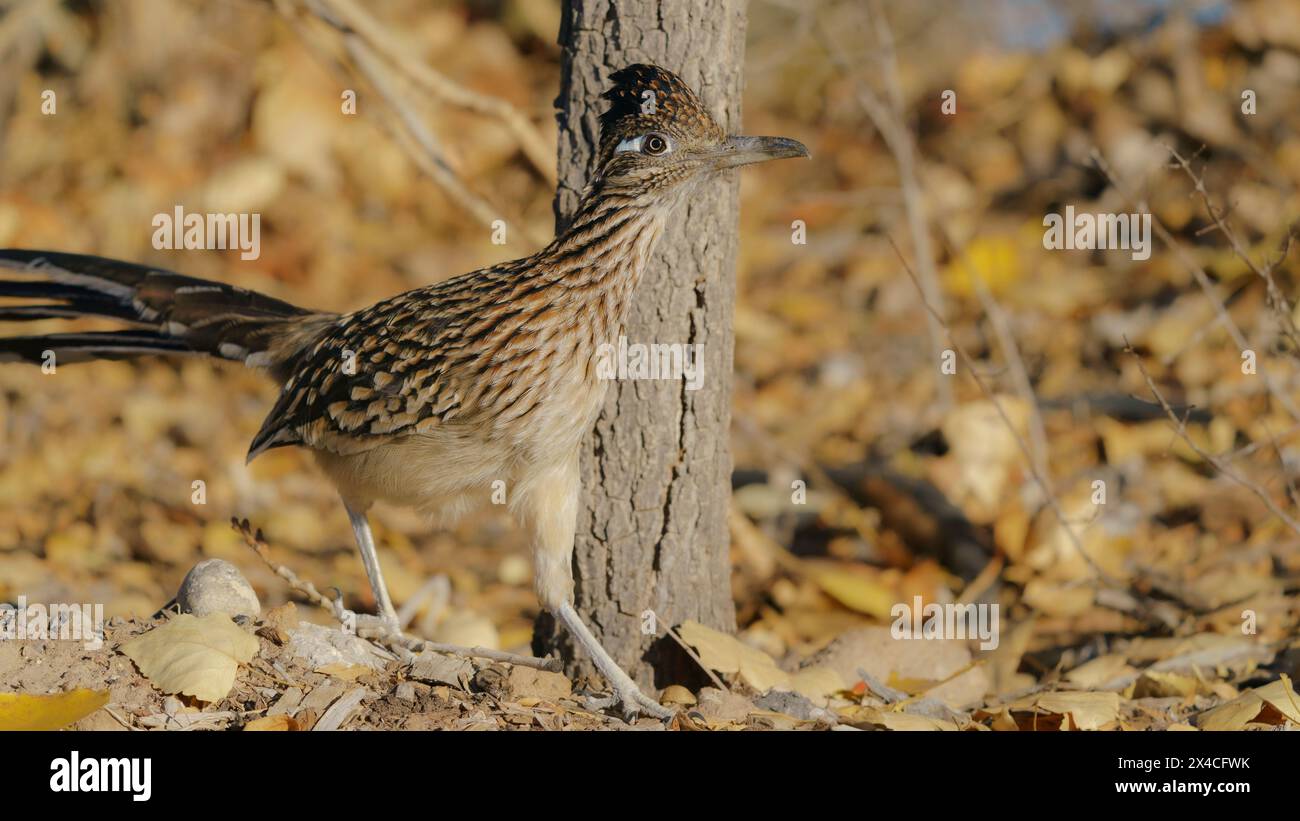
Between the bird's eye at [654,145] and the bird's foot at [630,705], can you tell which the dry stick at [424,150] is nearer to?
the bird's eye at [654,145]

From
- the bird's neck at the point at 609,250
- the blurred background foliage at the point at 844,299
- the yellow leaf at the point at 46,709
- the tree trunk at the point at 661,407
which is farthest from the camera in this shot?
the blurred background foliage at the point at 844,299

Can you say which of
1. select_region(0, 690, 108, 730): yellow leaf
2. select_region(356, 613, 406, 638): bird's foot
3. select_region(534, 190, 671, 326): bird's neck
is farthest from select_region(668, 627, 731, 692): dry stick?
select_region(0, 690, 108, 730): yellow leaf

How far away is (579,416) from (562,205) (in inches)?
33.7

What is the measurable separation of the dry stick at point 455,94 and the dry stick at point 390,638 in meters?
2.29

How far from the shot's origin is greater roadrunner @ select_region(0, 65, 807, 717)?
13.7 ft

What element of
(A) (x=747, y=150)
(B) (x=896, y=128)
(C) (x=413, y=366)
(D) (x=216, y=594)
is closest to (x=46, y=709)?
(D) (x=216, y=594)

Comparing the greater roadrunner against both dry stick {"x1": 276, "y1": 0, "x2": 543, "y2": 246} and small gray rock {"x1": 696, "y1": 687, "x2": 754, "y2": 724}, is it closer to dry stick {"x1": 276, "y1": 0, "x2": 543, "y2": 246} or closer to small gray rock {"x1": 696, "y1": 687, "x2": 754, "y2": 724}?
small gray rock {"x1": 696, "y1": 687, "x2": 754, "y2": 724}

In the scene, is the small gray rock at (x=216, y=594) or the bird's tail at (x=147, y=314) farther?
the bird's tail at (x=147, y=314)

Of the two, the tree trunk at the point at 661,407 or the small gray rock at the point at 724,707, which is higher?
the tree trunk at the point at 661,407

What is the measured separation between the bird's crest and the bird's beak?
55 millimetres

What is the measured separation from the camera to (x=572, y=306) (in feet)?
13.9

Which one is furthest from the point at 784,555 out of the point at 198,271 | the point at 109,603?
the point at 198,271

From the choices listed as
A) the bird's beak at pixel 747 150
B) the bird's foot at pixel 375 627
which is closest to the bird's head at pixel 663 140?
the bird's beak at pixel 747 150

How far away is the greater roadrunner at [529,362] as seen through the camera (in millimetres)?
4168
